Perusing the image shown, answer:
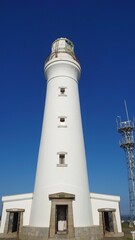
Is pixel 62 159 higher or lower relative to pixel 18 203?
higher

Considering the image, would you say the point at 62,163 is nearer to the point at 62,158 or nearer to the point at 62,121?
the point at 62,158

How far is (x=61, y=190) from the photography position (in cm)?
1291

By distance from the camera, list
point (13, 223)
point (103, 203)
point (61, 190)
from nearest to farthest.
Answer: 1. point (61, 190)
2. point (103, 203)
3. point (13, 223)

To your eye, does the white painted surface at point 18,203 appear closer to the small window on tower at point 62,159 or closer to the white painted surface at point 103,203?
the small window on tower at point 62,159

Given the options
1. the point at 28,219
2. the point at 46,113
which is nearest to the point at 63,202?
the point at 28,219

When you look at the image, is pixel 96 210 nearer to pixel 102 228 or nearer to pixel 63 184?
pixel 102 228

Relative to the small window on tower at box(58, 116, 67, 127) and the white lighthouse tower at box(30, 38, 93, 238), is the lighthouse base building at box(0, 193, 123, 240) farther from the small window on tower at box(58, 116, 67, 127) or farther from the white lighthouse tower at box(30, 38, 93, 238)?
the small window on tower at box(58, 116, 67, 127)

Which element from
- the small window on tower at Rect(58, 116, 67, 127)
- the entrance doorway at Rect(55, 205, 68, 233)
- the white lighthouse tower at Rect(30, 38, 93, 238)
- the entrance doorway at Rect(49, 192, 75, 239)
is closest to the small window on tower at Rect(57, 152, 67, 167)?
the white lighthouse tower at Rect(30, 38, 93, 238)

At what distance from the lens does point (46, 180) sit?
13.4 m

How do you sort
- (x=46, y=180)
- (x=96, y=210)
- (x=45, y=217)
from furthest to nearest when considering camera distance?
(x=96, y=210)
(x=46, y=180)
(x=45, y=217)

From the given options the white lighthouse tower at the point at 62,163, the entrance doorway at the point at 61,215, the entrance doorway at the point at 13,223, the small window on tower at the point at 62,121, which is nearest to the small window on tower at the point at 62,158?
the white lighthouse tower at the point at 62,163

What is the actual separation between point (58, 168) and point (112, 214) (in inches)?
225

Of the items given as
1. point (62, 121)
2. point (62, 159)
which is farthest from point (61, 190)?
point (62, 121)

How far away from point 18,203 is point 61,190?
4227 millimetres
